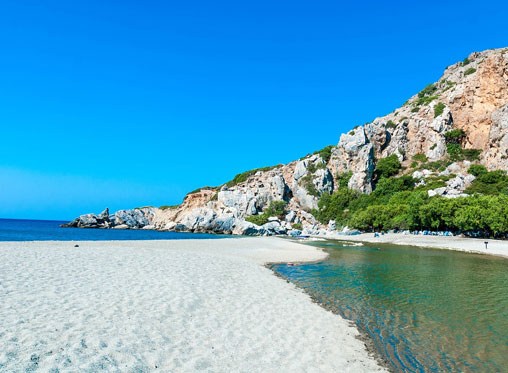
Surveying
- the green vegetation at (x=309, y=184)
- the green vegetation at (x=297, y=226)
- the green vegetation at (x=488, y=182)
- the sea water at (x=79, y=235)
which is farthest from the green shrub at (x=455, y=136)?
the sea water at (x=79, y=235)

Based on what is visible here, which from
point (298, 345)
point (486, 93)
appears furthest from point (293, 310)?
point (486, 93)

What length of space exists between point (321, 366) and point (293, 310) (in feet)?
16.2

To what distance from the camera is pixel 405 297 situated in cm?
1725

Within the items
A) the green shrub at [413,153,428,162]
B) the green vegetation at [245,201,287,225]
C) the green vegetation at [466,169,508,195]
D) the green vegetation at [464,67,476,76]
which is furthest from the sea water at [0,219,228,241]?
the green vegetation at [464,67,476,76]

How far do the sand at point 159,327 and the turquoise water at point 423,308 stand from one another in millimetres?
1327

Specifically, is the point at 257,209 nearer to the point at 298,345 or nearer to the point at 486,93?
the point at 486,93

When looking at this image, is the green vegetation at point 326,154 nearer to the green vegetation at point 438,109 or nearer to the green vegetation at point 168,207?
the green vegetation at point 438,109

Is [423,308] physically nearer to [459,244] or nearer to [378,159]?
[459,244]

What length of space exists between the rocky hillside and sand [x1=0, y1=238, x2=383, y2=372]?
79.7 m

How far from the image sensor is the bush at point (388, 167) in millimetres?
118625

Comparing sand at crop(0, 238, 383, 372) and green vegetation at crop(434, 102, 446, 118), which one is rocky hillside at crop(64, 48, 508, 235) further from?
sand at crop(0, 238, 383, 372)

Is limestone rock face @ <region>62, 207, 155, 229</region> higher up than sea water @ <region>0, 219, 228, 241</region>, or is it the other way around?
limestone rock face @ <region>62, 207, 155, 229</region>

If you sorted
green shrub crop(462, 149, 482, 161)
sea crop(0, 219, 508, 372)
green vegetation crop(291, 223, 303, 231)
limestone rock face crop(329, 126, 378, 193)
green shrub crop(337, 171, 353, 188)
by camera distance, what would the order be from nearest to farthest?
sea crop(0, 219, 508, 372) < green shrub crop(462, 149, 482, 161) < green vegetation crop(291, 223, 303, 231) < limestone rock face crop(329, 126, 378, 193) < green shrub crop(337, 171, 353, 188)

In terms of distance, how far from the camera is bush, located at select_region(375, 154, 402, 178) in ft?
389
